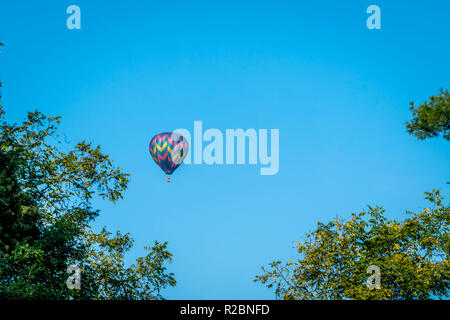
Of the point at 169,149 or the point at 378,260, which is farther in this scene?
the point at 169,149

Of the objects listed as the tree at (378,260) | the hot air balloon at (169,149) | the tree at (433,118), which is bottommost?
the tree at (378,260)

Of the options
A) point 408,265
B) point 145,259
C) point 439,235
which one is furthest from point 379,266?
point 145,259

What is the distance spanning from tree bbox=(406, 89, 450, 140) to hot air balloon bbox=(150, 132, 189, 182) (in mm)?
34381

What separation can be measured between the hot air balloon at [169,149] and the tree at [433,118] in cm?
3438

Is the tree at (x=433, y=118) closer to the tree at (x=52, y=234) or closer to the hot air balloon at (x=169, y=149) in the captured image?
the tree at (x=52, y=234)

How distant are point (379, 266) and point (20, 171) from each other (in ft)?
57.6

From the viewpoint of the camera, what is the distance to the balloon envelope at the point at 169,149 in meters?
57.6

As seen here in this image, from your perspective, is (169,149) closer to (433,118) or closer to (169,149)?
(169,149)

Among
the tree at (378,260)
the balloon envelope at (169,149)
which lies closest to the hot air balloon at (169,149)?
the balloon envelope at (169,149)

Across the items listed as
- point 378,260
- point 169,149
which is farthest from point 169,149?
point 378,260

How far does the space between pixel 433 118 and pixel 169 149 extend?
36364 millimetres

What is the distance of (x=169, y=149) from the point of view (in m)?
57.9

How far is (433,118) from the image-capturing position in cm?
2489

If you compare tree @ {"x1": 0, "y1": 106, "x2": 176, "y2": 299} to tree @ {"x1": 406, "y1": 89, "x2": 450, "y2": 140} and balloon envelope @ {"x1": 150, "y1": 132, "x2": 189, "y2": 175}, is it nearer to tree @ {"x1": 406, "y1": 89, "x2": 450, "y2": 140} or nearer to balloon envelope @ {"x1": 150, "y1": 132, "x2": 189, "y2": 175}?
tree @ {"x1": 406, "y1": 89, "x2": 450, "y2": 140}
